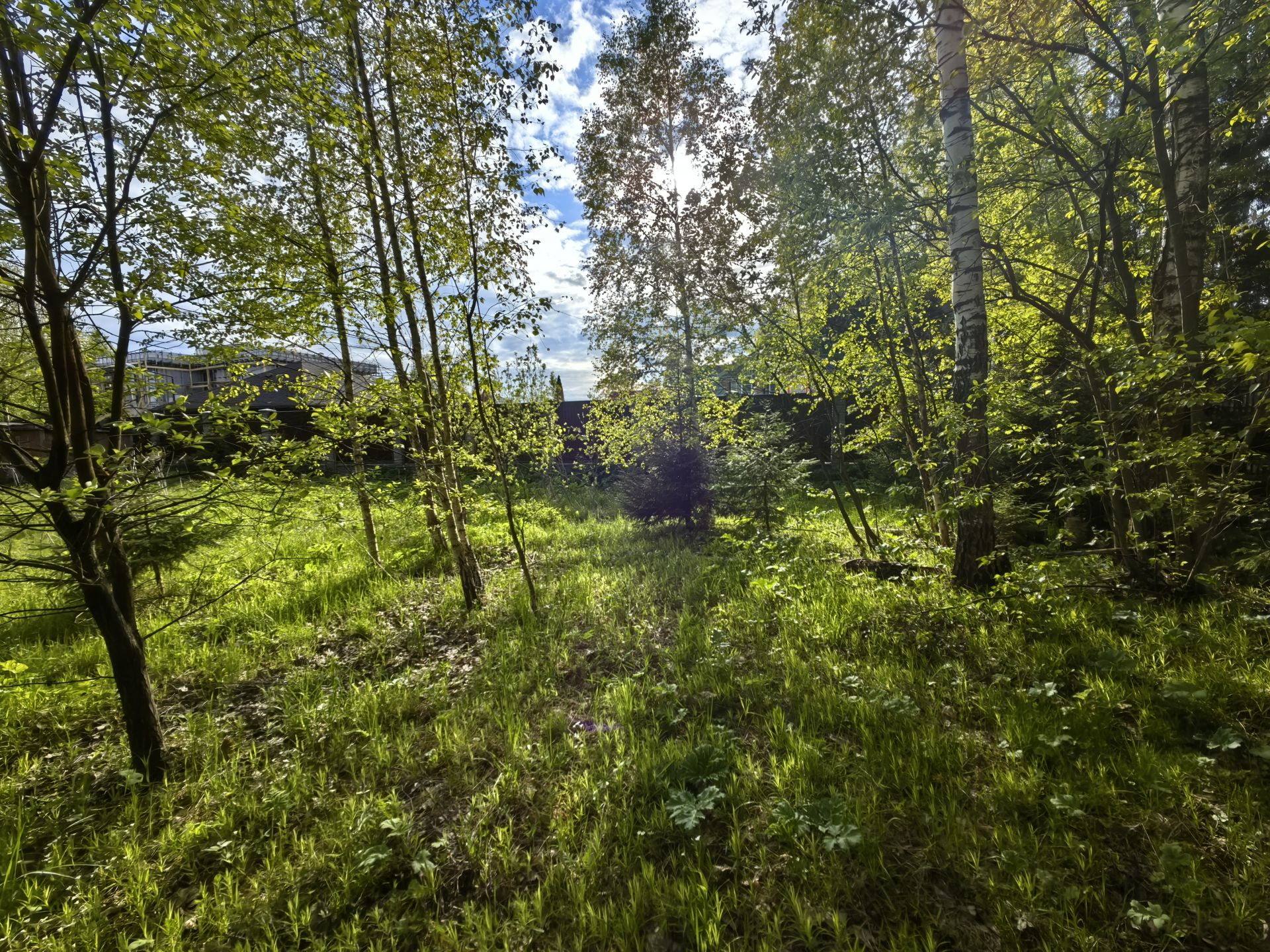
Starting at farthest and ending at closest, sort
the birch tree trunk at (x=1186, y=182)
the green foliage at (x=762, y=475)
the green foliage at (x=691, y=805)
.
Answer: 1. the green foliage at (x=762, y=475)
2. the birch tree trunk at (x=1186, y=182)
3. the green foliage at (x=691, y=805)

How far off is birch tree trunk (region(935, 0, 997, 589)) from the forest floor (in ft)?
2.01

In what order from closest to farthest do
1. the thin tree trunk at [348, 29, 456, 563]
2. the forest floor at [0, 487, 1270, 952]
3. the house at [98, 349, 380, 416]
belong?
the forest floor at [0, 487, 1270, 952] < the house at [98, 349, 380, 416] < the thin tree trunk at [348, 29, 456, 563]

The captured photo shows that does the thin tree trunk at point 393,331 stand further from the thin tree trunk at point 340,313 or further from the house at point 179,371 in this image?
the house at point 179,371

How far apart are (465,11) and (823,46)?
3.80 metres

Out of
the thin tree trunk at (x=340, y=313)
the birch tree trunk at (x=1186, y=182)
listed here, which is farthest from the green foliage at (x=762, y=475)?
the thin tree trunk at (x=340, y=313)

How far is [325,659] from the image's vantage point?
471 cm

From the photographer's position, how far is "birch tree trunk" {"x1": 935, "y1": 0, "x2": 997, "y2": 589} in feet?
13.6

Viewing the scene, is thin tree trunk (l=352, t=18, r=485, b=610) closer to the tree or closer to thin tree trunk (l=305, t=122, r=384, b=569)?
thin tree trunk (l=305, t=122, r=384, b=569)

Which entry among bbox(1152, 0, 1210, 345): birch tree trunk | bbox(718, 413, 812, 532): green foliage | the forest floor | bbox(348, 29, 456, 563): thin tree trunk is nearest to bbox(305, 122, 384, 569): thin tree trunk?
bbox(348, 29, 456, 563): thin tree trunk

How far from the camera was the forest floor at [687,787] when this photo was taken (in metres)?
1.99

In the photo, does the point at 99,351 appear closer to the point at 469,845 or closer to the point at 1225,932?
the point at 469,845

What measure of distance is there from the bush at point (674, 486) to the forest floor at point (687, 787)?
4849mm

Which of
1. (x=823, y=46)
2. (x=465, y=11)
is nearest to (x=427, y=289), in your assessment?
(x=465, y=11)

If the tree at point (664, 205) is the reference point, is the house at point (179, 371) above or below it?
below
